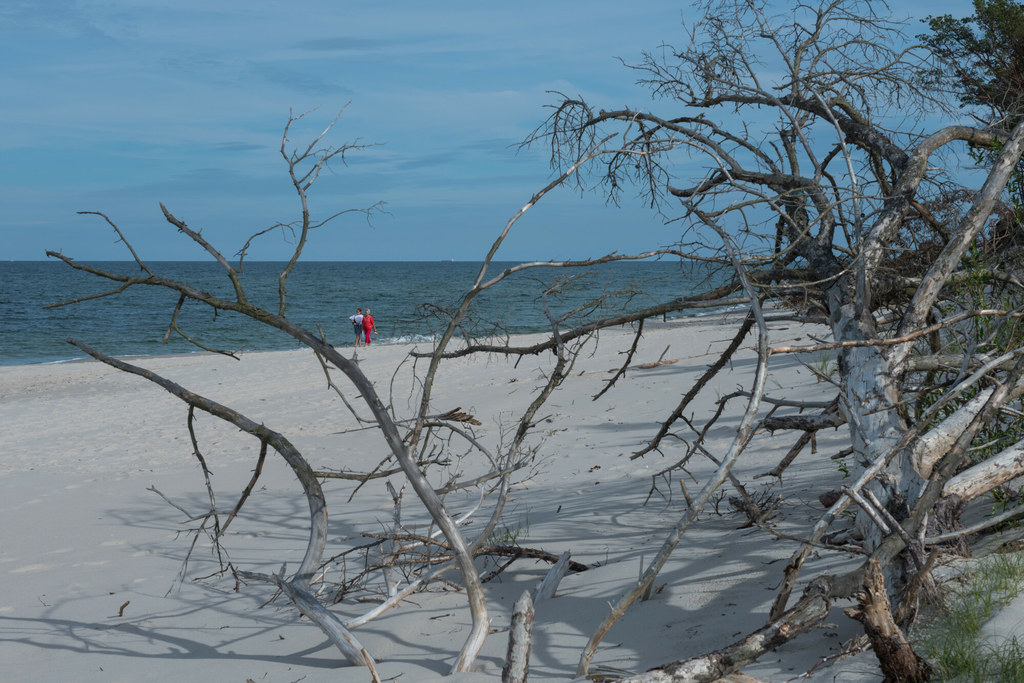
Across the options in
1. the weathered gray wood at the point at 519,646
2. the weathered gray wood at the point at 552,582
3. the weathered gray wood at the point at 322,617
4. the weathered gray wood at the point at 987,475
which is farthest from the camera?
the weathered gray wood at the point at 552,582

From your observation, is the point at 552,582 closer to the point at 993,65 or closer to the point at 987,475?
the point at 987,475

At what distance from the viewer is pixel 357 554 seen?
600 centimetres

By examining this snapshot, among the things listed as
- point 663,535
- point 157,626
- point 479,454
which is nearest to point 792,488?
point 663,535

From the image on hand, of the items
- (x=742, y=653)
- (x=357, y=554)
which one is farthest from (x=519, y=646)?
(x=357, y=554)

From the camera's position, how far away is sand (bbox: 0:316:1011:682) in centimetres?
387

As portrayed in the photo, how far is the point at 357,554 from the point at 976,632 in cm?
440

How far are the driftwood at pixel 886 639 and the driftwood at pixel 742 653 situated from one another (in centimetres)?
13

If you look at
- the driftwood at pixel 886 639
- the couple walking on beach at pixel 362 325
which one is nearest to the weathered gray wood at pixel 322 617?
the driftwood at pixel 886 639

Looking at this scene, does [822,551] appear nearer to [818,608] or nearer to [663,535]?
[663,535]

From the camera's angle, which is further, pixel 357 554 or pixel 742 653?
pixel 357 554

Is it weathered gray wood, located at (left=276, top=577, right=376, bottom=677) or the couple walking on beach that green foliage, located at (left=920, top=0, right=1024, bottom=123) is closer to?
weathered gray wood, located at (left=276, top=577, right=376, bottom=677)

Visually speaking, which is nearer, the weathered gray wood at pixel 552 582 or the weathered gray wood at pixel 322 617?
the weathered gray wood at pixel 322 617

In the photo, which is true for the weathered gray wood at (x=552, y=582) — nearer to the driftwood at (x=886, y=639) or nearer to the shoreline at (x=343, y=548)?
the shoreline at (x=343, y=548)

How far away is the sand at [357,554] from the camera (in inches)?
152
